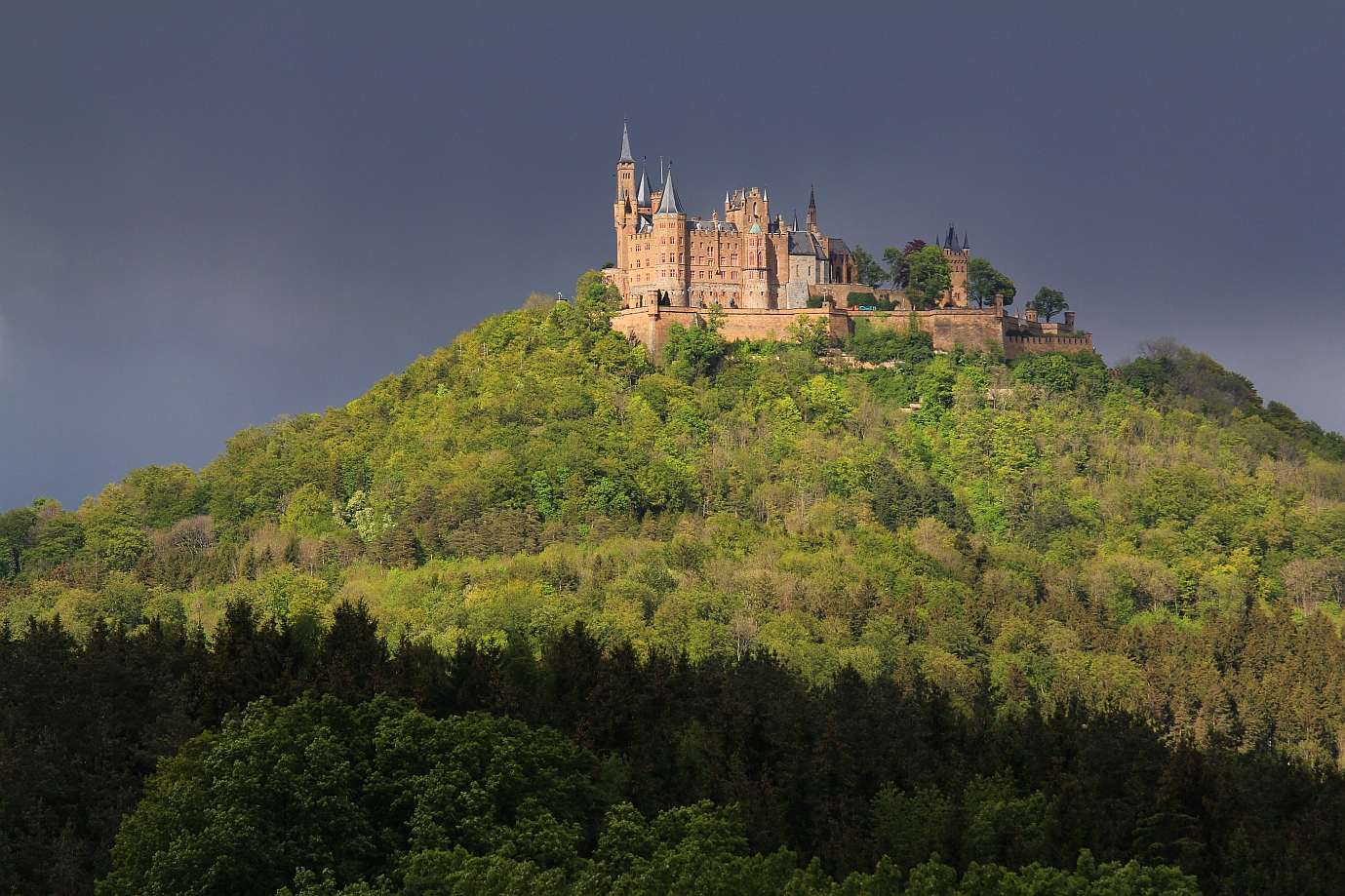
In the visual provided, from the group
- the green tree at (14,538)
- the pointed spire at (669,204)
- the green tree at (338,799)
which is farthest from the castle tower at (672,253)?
the green tree at (338,799)

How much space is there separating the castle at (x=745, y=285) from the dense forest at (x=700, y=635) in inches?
64.8

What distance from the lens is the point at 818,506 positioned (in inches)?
4158

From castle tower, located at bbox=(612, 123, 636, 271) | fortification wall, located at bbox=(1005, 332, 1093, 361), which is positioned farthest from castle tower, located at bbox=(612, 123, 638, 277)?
fortification wall, located at bbox=(1005, 332, 1093, 361)

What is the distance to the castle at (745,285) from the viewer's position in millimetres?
112875

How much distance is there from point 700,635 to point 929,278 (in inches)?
1473

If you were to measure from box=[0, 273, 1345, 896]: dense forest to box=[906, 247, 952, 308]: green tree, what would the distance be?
2.65 meters

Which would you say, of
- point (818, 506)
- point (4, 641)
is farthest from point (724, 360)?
point (4, 641)

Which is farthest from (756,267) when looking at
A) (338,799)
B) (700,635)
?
(338,799)

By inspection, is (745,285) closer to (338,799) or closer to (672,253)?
(672,253)

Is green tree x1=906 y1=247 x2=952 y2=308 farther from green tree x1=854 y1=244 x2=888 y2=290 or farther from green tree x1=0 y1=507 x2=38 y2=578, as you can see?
green tree x1=0 y1=507 x2=38 y2=578

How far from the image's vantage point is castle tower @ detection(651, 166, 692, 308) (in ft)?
369

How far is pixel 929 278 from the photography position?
116 meters

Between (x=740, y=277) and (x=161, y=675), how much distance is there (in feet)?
225

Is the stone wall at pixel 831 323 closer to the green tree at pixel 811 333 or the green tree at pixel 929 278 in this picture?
the green tree at pixel 811 333
